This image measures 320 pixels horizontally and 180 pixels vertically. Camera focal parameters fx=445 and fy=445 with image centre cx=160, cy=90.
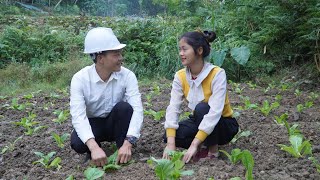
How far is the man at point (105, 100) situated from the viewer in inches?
128

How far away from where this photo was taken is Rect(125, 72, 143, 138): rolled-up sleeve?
333 centimetres

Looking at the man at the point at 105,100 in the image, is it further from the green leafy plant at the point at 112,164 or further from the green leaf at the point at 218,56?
the green leaf at the point at 218,56

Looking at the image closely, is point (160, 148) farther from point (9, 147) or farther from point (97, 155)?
point (9, 147)

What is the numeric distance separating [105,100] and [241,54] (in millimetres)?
5140

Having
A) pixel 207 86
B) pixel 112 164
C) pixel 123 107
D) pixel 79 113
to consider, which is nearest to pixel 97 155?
pixel 112 164

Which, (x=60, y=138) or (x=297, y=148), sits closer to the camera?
(x=297, y=148)

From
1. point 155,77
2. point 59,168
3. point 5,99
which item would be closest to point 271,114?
point 59,168

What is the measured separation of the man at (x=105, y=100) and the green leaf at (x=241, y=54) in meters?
4.91

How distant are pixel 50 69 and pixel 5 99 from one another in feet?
8.45

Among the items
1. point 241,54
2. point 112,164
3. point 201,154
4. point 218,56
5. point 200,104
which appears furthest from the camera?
point 218,56

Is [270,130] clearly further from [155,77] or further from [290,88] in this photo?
[155,77]

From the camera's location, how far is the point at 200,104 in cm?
326

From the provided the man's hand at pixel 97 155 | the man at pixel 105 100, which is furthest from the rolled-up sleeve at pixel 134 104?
the man's hand at pixel 97 155

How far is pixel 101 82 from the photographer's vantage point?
3.42 metres
